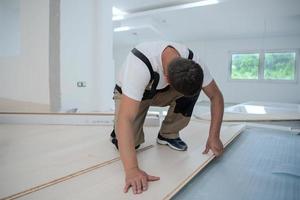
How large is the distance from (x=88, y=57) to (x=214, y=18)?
4.45m

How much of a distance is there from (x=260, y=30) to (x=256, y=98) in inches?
101

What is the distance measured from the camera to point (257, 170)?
1368 millimetres

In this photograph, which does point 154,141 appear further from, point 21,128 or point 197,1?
point 197,1

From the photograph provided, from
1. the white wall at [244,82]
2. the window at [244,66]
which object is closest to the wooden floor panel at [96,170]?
the white wall at [244,82]

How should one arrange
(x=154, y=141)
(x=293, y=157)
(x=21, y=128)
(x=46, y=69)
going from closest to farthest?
1. (x=293, y=157)
2. (x=154, y=141)
3. (x=21, y=128)
4. (x=46, y=69)

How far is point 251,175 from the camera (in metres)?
1.30

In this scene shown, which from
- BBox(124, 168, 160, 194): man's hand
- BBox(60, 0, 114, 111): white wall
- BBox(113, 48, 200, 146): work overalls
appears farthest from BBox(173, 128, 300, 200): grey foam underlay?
BBox(60, 0, 114, 111): white wall

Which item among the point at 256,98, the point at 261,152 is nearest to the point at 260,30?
the point at 256,98

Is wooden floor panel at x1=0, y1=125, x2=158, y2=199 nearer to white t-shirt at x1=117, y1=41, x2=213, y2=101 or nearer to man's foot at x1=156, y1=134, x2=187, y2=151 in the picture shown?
man's foot at x1=156, y1=134, x2=187, y2=151

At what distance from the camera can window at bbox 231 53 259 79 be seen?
9.31 meters

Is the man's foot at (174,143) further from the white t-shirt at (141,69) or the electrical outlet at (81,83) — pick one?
the electrical outlet at (81,83)

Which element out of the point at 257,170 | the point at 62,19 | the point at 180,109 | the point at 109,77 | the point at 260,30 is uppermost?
the point at 260,30

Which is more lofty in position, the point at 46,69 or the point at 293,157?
the point at 46,69

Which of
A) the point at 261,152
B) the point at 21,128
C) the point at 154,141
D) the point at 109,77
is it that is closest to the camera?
the point at 261,152
